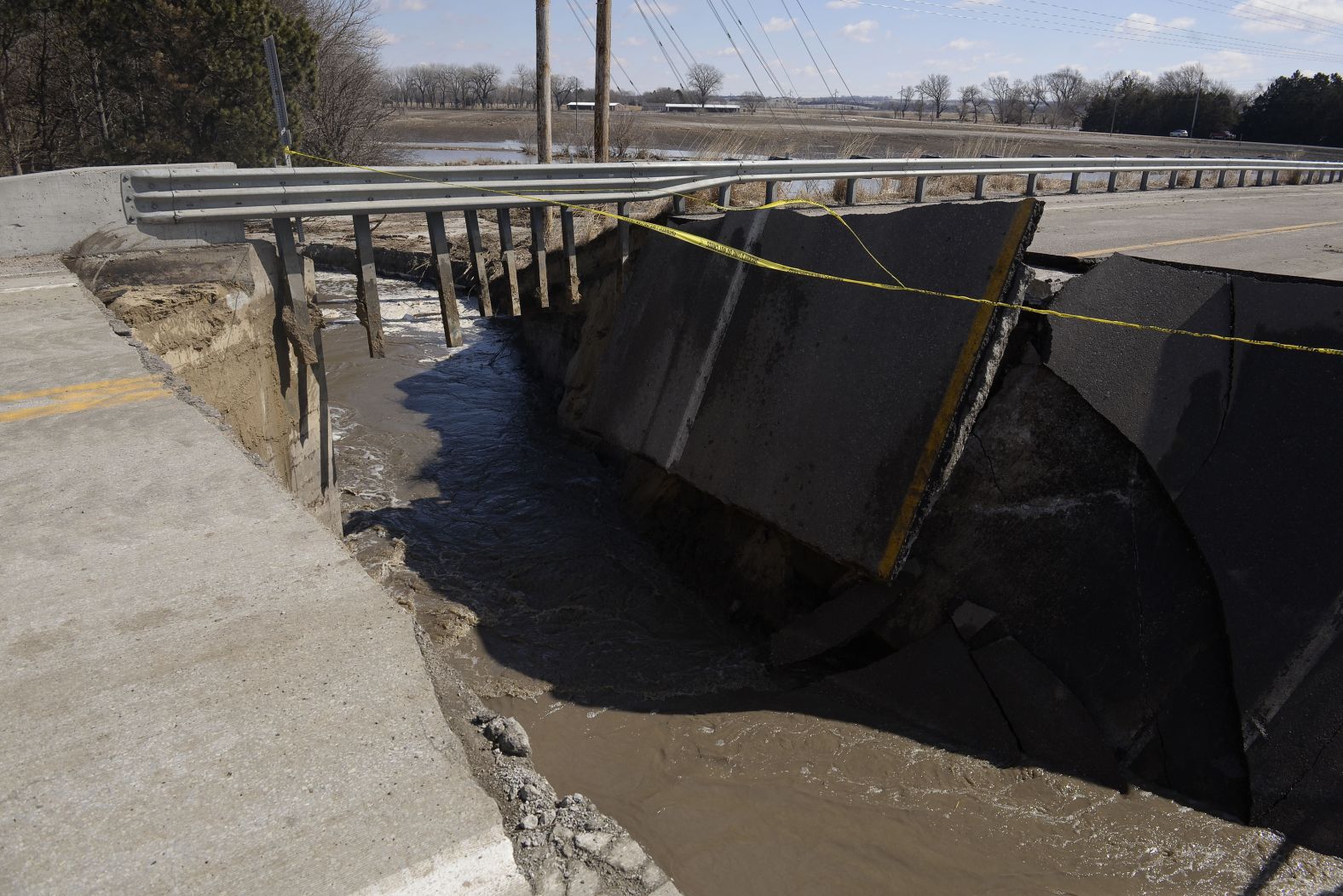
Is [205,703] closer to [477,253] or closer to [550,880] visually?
[550,880]

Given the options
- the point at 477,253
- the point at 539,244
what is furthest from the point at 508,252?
the point at 539,244

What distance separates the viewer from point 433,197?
727 centimetres

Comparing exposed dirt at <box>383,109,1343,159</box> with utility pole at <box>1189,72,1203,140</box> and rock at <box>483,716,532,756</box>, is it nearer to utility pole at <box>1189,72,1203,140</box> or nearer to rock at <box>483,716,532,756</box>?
utility pole at <box>1189,72,1203,140</box>

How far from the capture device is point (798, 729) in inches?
201

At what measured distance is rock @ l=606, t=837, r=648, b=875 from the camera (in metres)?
2.21

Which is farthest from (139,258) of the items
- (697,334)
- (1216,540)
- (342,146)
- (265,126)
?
(342,146)

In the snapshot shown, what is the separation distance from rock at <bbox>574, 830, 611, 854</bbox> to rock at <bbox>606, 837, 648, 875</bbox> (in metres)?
0.02

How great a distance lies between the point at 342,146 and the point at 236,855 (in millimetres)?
24927

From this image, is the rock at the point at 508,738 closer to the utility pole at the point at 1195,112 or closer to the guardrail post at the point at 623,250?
the guardrail post at the point at 623,250

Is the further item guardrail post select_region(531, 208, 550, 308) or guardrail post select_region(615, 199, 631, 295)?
guardrail post select_region(615, 199, 631, 295)

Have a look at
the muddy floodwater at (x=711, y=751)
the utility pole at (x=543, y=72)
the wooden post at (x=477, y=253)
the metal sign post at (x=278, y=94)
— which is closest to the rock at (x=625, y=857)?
the muddy floodwater at (x=711, y=751)

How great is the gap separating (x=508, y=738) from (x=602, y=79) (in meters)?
13.3

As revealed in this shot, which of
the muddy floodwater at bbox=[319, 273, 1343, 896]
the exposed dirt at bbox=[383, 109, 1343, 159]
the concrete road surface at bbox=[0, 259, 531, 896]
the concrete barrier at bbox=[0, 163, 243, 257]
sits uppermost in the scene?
the exposed dirt at bbox=[383, 109, 1343, 159]

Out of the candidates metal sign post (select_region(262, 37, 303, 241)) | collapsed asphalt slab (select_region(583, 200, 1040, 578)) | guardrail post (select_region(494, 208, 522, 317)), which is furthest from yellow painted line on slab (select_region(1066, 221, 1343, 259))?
metal sign post (select_region(262, 37, 303, 241))
